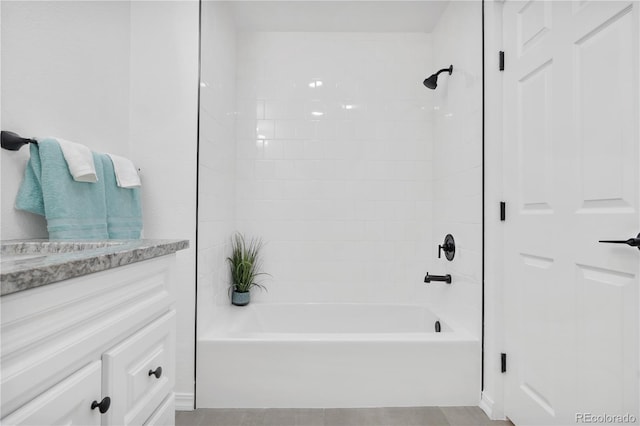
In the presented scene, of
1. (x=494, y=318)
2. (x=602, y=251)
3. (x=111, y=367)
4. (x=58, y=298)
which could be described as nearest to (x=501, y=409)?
(x=494, y=318)

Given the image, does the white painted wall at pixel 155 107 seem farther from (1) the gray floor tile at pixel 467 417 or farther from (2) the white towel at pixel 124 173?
(1) the gray floor tile at pixel 467 417

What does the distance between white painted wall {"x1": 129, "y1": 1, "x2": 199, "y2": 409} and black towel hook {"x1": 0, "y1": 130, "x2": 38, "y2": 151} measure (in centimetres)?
70

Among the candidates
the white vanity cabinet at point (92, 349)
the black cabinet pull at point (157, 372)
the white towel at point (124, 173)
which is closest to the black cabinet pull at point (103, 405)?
the white vanity cabinet at point (92, 349)

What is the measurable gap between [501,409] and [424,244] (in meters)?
1.21

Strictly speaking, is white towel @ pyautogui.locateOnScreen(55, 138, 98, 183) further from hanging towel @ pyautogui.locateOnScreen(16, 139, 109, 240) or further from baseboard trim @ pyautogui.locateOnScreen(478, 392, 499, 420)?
baseboard trim @ pyautogui.locateOnScreen(478, 392, 499, 420)

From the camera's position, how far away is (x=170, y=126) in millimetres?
1955

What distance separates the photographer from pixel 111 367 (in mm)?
787

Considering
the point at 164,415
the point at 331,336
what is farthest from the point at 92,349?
the point at 331,336

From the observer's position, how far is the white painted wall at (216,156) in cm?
202

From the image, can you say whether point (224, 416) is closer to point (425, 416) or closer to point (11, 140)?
point (425, 416)

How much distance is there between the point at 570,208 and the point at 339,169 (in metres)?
1.66

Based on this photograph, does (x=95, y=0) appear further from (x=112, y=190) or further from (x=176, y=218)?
(x=176, y=218)

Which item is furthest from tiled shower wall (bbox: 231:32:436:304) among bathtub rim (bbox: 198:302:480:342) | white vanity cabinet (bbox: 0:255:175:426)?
white vanity cabinet (bbox: 0:255:175:426)

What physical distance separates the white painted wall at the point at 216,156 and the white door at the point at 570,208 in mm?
1601
